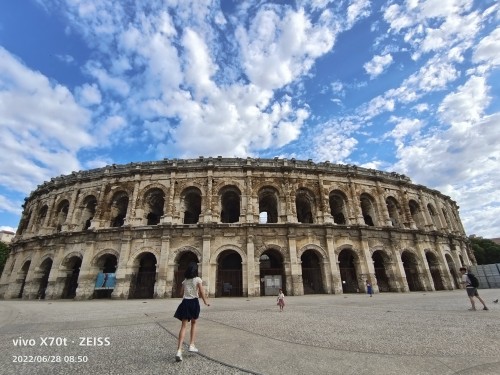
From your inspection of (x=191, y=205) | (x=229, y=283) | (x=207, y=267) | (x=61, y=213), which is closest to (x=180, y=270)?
(x=207, y=267)

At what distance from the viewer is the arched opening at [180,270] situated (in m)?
16.5

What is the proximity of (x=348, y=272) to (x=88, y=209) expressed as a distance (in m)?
21.6

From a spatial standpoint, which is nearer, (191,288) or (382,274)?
(191,288)

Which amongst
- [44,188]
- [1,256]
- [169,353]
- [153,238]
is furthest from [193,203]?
[1,256]

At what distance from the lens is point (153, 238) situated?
17281mm

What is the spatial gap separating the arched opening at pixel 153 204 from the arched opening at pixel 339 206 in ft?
46.3

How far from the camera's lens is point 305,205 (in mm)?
21422

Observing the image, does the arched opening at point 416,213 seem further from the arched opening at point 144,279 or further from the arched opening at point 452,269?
the arched opening at point 144,279

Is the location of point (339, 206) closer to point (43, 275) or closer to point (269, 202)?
point (269, 202)

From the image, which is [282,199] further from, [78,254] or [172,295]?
[78,254]

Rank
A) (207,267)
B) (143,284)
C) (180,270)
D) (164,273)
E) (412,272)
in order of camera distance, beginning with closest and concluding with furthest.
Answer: (207,267) < (164,273) < (180,270) < (143,284) < (412,272)

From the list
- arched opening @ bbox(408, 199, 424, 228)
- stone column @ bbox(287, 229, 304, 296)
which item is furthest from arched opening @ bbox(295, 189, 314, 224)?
arched opening @ bbox(408, 199, 424, 228)

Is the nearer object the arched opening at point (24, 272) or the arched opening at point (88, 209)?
the arched opening at point (88, 209)

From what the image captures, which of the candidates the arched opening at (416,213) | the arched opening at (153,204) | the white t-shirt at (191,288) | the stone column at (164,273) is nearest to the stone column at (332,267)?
the arched opening at (416,213)
